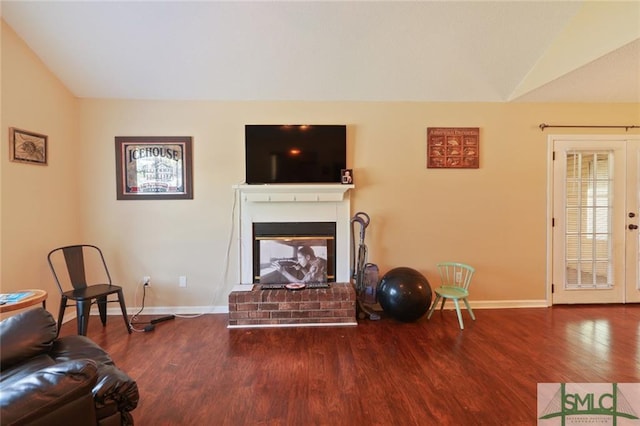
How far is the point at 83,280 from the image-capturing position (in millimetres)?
3039

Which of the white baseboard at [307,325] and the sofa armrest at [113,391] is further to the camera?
the white baseboard at [307,325]

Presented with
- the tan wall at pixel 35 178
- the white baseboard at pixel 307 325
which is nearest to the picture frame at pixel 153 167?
the tan wall at pixel 35 178

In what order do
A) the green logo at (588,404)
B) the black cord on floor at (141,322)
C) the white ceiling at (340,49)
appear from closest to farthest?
the green logo at (588,404) < the white ceiling at (340,49) < the black cord on floor at (141,322)

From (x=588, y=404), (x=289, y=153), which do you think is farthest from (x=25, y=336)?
(x=588, y=404)

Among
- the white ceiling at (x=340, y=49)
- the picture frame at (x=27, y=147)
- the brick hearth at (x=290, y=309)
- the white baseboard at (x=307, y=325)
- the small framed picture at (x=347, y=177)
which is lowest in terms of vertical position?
the white baseboard at (x=307, y=325)

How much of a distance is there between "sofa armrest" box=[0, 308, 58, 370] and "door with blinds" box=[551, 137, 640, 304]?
15.1ft

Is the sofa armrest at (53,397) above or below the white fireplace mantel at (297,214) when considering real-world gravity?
below

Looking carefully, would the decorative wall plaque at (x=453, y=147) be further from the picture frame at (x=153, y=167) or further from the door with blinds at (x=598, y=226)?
the picture frame at (x=153, y=167)

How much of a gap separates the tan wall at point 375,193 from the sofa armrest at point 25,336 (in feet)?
6.22

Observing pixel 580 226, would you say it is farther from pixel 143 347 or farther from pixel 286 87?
pixel 143 347

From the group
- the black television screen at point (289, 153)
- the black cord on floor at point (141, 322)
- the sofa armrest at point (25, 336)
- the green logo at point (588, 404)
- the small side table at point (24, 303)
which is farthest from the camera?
the black television screen at point (289, 153)

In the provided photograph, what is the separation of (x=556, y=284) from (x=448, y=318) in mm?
1482

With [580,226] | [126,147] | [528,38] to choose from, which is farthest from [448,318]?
[126,147]

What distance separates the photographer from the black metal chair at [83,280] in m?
2.67
